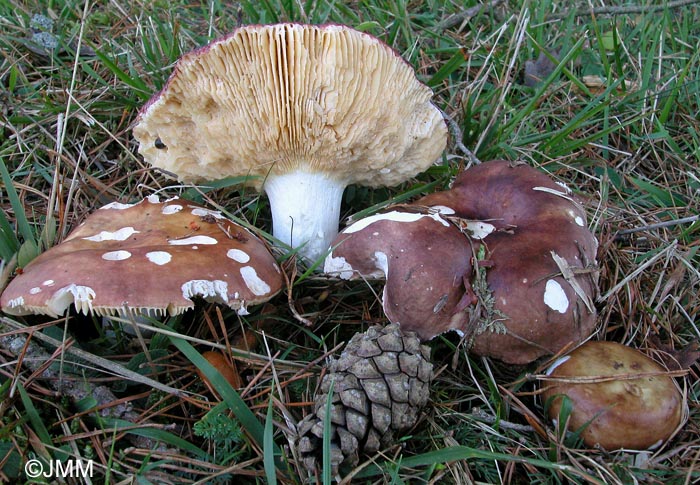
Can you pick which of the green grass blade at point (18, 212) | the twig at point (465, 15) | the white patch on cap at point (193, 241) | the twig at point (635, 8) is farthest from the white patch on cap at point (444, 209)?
the twig at point (635, 8)

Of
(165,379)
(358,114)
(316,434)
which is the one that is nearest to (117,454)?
(165,379)

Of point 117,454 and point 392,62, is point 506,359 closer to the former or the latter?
point 392,62

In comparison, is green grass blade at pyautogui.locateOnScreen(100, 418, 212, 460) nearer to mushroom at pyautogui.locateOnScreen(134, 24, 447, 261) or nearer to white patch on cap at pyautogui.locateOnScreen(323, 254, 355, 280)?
white patch on cap at pyautogui.locateOnScreen(323, 254, 355, 280)

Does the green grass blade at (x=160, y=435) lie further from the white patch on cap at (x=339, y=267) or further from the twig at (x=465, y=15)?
the twig at (x=465, y=15)

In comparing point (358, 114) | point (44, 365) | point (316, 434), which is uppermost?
point (358, 114)

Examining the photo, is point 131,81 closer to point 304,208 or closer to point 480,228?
point 304,208

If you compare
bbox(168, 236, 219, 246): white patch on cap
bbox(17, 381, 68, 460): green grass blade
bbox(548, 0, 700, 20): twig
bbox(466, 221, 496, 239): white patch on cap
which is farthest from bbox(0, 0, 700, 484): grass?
bbox(466, 221, 496, 239): white patch on cap
